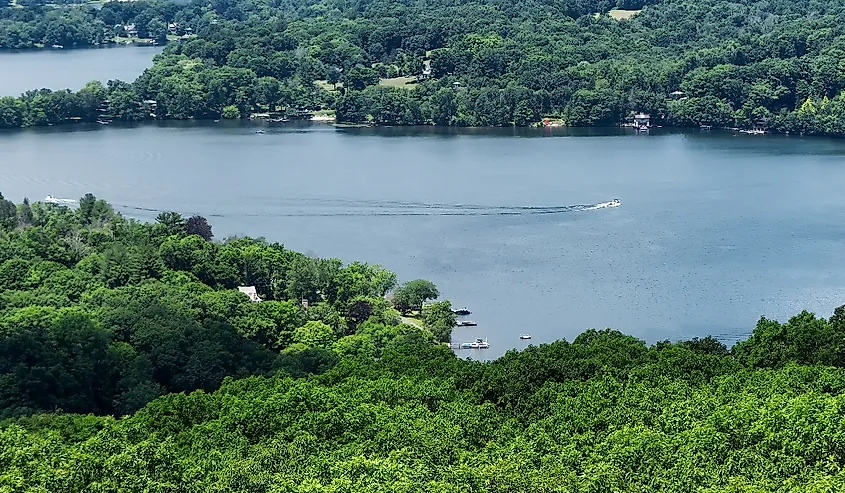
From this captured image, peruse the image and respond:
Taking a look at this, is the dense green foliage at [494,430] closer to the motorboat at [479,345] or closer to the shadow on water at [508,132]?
the motorboat at [479,345]

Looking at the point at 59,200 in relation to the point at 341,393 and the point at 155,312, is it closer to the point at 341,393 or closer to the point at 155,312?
the point at 155,312

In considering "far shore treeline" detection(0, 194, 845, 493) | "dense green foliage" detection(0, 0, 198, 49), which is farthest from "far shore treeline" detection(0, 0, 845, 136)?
"far shore treeline" detection(0, 194, 845, 493)

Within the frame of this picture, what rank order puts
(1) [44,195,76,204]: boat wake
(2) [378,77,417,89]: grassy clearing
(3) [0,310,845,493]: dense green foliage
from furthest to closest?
(2) [378,77,417,89]: grassy clearing → (1) [44,195,76,204]: boat wake → (3) [0,310,845,493]: dense green foliage

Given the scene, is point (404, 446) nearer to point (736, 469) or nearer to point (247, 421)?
point (247, 421)

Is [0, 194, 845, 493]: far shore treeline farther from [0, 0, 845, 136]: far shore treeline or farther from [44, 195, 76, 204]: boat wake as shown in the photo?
[0, 0, 845, 136]: far shore treeline

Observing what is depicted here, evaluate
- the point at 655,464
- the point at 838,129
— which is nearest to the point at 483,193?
the point at 838,129

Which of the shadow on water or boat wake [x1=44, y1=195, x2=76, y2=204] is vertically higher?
the shadow on water
